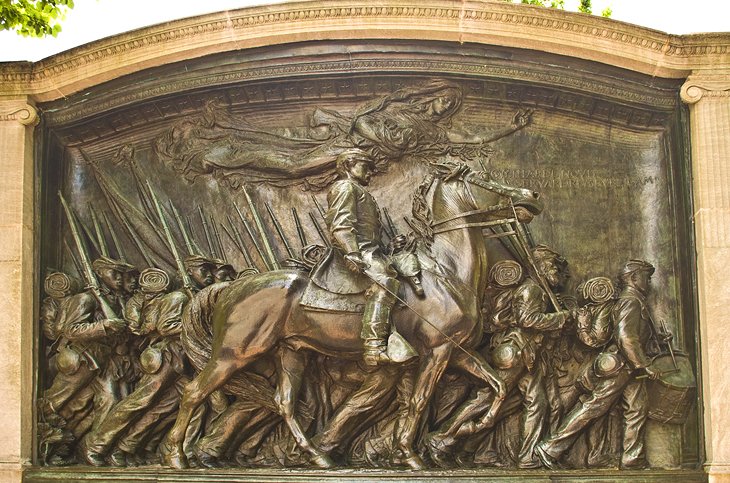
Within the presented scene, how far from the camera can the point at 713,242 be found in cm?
916

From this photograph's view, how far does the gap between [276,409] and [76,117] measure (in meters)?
3.31

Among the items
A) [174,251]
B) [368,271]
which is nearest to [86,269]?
[174,251]

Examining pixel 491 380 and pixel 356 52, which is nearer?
pixel 491 380

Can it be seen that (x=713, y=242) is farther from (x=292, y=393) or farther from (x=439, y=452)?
(x=292, y=393)

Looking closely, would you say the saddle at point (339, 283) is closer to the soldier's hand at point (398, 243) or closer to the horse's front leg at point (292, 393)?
the soldier's hand at point (398, 243)

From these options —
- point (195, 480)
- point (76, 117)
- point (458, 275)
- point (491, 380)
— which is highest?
point (76, 117)

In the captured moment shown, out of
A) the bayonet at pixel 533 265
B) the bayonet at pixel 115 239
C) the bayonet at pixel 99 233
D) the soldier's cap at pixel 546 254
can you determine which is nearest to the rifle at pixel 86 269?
the bayonet at pixel 99 233

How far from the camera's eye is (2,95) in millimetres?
10094

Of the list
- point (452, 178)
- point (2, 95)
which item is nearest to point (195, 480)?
point (452, 178)

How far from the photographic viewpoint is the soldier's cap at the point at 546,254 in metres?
9.34

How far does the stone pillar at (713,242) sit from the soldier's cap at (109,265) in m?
4.87

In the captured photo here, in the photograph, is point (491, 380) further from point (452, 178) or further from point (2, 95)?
point (2, 95)

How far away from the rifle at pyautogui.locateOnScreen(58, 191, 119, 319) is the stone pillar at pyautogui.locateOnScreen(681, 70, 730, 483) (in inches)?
195

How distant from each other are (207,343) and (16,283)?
1775 millimetres
